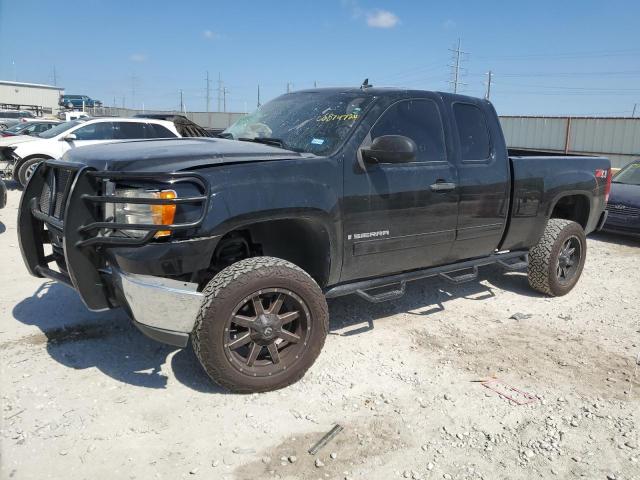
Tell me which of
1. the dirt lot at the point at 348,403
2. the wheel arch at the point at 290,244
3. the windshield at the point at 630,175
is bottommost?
the dirt lot at the point at 348,403

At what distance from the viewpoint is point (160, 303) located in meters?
3.05

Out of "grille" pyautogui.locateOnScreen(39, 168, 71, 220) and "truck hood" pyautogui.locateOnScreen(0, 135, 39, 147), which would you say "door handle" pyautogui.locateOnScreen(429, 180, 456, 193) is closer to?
"grille" pyautogui.locateOnScreen(39, 168, 71, 220)

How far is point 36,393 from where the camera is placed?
11.1 ft

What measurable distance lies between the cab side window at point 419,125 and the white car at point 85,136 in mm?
8826

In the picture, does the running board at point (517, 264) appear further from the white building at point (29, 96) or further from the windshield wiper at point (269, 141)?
the white building at point (29, 96)

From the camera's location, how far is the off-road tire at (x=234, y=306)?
3195 millimetres

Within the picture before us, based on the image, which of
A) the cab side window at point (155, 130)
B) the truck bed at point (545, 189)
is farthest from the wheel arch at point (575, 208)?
the cab side window at point (155, 130)

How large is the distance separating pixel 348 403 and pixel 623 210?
7280 mm

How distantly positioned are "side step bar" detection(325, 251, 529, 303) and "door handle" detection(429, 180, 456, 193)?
0.70m

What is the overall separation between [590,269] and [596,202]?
1323mm

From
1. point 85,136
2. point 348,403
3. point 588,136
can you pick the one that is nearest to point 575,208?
point 348,403

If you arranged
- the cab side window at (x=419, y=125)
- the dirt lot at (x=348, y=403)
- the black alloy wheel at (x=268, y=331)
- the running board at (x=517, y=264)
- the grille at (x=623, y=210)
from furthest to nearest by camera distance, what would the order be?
the grille at (x=623, y=210), the running board at (x=517, y=264), the cab side window at (x=419, y=125), the black alloy wheel at (x=268, y=331), the dirt lot at (x=348, y=403)

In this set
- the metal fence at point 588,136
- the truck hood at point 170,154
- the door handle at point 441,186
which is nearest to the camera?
the truck hood at point 170,154

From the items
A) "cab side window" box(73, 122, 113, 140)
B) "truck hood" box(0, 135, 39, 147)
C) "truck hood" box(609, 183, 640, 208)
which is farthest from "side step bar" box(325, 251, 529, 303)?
"truck hood" box(0, 135, 39, 147)
